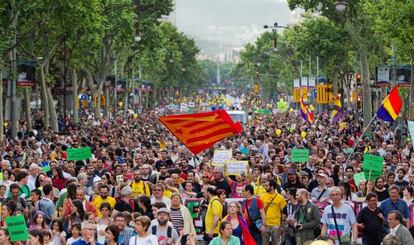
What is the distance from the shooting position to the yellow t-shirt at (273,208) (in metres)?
15.0

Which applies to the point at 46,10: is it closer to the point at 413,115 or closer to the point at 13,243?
the point at 413,115

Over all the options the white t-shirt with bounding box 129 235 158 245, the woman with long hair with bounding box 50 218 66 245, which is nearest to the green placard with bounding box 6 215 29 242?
the woman with long hair with bounding box 50 218 66 245

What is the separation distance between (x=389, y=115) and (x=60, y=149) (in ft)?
29.3

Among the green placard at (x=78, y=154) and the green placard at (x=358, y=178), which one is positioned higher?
the green placard at (x=78, y=154)

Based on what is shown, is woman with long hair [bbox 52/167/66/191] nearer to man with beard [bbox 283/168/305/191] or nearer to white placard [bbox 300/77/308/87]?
man with beard [bbox 283/168/305/191]

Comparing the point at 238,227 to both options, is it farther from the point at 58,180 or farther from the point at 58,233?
the point at 58,180

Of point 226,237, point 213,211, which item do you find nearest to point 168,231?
point 226,237

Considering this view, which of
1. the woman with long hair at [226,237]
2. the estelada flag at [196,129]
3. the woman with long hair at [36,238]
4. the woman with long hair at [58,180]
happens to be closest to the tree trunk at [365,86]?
the estelada flag at [196,129]

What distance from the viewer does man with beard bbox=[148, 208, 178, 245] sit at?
12.4 meters

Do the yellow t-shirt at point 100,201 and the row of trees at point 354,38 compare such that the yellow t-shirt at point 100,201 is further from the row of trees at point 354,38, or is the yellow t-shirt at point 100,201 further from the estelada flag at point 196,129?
the row of trees at point 354,38

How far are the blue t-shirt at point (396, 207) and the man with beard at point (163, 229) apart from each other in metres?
3.24

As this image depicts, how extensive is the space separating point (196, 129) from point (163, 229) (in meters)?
7.53

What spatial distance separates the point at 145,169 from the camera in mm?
18625

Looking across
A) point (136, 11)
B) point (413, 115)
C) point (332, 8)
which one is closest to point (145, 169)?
point (413, 115)
